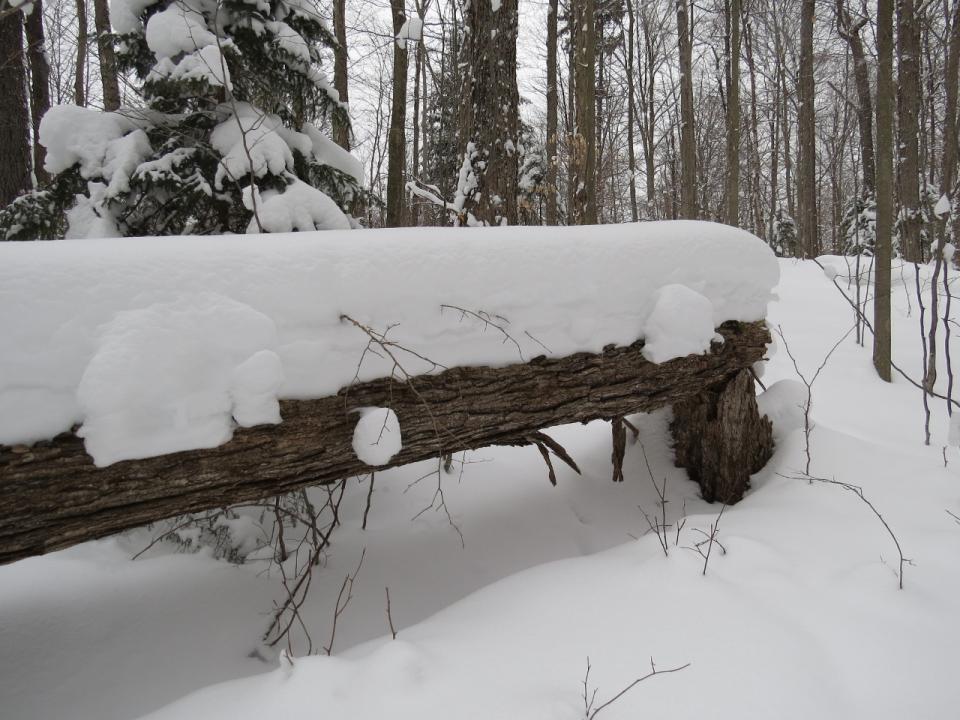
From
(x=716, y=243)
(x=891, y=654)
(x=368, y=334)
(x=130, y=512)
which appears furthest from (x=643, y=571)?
(x=130, y=512)

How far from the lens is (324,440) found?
1.80 m

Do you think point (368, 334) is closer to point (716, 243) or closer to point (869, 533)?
point (716, 243)

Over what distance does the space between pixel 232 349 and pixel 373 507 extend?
1.97m

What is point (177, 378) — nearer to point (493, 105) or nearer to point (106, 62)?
point (493, 105)

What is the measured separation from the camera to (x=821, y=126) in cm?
2033

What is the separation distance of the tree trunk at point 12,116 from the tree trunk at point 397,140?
3813 mm

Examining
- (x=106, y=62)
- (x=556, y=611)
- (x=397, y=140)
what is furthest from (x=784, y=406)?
(x=106, y=62)

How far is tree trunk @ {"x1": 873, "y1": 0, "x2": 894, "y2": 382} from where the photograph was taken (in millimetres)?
4176

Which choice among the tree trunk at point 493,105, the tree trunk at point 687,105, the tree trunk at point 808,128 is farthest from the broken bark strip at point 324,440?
the tree trunk at point 808,128

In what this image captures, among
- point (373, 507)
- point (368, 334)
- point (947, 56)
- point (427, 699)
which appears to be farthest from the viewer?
point (947, 56)

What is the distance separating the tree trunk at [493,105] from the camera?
436 cm

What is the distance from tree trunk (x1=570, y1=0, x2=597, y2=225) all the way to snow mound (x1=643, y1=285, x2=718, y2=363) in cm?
418

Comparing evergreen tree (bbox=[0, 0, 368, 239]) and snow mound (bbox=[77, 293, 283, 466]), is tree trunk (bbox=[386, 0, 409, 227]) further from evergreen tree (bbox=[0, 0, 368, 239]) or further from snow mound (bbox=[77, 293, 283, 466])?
snow mound (bbox=[77, 293, 283, 466])

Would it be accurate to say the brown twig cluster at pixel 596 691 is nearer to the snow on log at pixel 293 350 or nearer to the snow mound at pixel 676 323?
the snow on log at pixel 293 350
